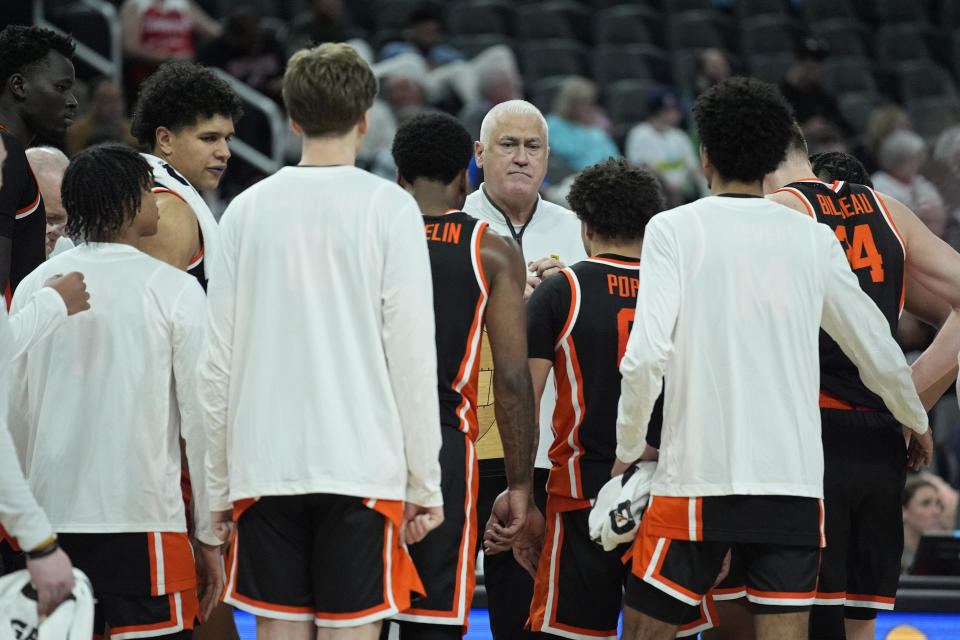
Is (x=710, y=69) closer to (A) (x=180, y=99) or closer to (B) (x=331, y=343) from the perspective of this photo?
(A) (x=180, y=99)

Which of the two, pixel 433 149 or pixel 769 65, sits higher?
pixel 769 65

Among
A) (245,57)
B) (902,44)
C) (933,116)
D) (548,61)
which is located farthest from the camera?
(902,44)

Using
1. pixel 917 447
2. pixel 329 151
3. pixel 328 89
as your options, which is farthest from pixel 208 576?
pixel 917 447

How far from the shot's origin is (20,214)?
412 cm

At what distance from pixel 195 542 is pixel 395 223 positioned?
4.10 feet

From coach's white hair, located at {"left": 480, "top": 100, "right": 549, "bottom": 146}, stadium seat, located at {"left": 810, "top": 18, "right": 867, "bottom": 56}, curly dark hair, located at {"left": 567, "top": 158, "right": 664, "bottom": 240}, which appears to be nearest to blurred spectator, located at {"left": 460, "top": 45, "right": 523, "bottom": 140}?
stadium seat, located at {"left": 810, "top": 18, "right": 867, "bottom": 56}

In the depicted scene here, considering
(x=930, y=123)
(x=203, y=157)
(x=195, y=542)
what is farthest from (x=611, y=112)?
(x=195, y=542)

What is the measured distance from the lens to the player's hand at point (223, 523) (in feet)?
10.5

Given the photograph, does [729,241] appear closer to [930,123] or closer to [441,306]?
[441,306]

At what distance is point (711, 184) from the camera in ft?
11.5

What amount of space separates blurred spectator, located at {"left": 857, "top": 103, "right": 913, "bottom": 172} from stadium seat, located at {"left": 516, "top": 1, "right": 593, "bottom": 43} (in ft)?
10.3

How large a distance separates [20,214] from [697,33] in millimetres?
9365

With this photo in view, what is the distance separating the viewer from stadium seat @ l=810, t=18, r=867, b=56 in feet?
42.0

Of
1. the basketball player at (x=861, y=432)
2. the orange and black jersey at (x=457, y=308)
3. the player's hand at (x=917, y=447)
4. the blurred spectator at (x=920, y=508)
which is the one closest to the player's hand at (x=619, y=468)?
the orange and black jersey at (x=457, y=308)
